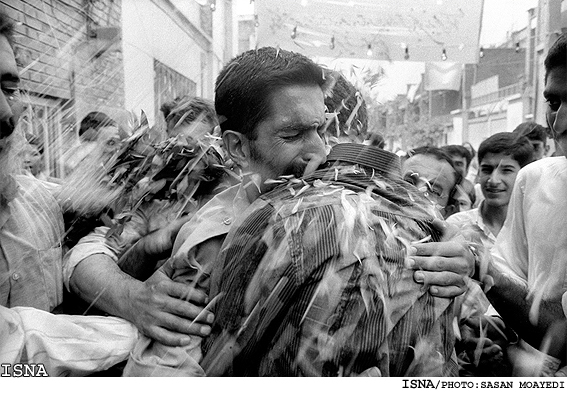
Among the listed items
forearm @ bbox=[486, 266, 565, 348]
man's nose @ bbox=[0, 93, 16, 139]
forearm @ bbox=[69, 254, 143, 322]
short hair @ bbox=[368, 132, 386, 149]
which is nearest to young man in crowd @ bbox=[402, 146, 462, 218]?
short hair @ bbox=[368, 132, 386, 149]

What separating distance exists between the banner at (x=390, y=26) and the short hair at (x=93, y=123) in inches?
27.6

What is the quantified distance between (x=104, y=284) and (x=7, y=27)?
0.80 metres

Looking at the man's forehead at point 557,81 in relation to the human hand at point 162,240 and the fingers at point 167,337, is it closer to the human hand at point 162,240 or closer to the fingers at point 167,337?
the human hand at point 162,240

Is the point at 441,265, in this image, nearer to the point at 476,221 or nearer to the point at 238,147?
the point at 238,147

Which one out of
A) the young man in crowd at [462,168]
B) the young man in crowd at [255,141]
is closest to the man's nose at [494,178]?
the young man in crowd at [462,168]

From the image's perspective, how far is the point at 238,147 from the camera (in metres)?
1.40

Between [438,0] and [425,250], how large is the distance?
0.90m

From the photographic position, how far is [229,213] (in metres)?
1.39

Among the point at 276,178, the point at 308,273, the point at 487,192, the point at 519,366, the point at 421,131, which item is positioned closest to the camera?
the point at 308,273

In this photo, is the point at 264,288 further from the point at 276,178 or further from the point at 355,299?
the point at 276,178

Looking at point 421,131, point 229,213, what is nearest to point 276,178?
point 229,213

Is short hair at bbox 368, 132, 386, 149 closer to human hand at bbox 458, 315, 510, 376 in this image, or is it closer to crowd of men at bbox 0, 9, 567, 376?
crowd of men at bbox 0, 9, 567, 376

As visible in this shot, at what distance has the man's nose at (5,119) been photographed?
1381mm
